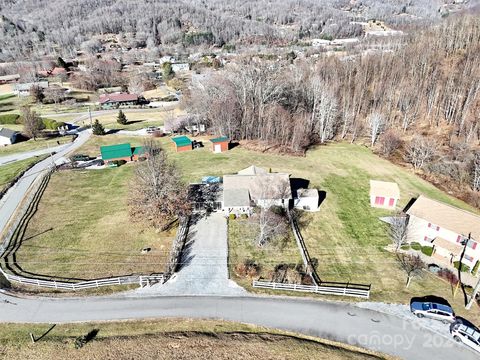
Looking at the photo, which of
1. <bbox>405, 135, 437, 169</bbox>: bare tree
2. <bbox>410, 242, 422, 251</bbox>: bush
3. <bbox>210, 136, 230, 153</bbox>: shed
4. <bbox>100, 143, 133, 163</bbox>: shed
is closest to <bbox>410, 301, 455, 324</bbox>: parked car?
<bbox>410, 242, 422, 251</bbox>: bush

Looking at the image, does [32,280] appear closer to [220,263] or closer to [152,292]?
[152,292]

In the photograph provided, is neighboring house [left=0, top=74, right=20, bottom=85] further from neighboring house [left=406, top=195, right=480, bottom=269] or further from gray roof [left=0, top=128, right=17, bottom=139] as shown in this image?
neighboring house [left=406, top=195, right=480, bottom=269]

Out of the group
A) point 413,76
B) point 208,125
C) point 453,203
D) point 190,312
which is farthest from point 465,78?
point 190,312

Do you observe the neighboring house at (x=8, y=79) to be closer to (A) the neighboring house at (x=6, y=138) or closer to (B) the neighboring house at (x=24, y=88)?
(B) the neighboring house at (x=24, y=88)

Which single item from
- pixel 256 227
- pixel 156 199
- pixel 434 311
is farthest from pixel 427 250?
pixel 156 199

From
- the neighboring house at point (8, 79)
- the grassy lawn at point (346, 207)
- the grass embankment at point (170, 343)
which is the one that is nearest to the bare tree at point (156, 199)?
the grassy lawn at point (346, 207)

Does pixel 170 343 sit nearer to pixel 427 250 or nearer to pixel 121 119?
pixel 427 250
